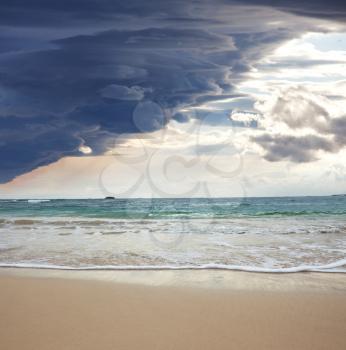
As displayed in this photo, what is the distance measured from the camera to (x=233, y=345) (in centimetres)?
335

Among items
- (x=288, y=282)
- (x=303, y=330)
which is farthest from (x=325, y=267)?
(x=303, y=330)

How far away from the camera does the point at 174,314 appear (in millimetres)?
4160

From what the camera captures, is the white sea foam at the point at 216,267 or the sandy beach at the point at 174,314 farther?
the white sea foam at the point at 216,267

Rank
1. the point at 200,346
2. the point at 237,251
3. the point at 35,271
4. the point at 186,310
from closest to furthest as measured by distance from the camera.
Result: the point at 200,346
the point at 186,310
the point at 35,271
the point at 237,251

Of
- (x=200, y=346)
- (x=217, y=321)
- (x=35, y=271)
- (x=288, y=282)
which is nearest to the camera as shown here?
(x=200, y=346)

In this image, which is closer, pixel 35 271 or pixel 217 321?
pixel 217 321

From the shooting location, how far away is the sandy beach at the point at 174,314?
3443 millimetres

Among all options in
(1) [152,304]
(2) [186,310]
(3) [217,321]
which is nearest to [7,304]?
(1) [152,304]

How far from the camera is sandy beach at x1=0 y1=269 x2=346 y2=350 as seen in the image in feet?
11.3

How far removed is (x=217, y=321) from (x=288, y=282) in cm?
207

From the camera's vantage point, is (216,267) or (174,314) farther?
(216,267)

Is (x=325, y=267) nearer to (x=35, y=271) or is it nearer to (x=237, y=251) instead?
(x=237, y=251)

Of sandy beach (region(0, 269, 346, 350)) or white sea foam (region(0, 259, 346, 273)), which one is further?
white sea foam (region(0, 259, 346, 273))

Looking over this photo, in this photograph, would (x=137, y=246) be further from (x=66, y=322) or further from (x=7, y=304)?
(x=66, y=322)
